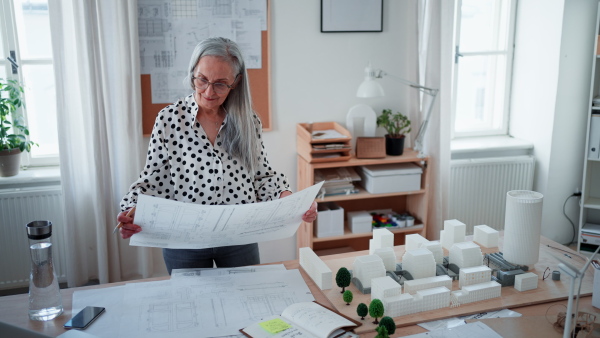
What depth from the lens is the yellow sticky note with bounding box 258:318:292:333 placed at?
155 centimetres

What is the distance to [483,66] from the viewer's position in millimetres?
4195

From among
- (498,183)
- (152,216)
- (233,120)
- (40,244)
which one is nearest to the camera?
(40,244)

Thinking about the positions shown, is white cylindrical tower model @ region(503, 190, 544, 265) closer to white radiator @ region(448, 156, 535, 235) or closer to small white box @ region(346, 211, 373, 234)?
small white box @ region(346, 211, 373, 234)

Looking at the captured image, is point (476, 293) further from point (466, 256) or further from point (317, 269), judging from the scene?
point (317, 269)

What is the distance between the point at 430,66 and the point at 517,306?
85.5 inches

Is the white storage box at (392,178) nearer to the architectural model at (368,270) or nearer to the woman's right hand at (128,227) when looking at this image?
the architectural model at (368,270)

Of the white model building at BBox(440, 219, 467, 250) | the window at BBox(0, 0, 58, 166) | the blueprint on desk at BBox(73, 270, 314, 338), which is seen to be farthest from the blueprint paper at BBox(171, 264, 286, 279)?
the window at BBox(0, 0, 58, 166)

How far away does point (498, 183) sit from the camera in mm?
4105

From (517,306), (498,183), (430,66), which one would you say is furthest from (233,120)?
(498,183)

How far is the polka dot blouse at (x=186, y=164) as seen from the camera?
77.8 inches

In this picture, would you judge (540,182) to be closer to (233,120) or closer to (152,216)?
(233,120)

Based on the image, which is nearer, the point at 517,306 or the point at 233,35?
the point at 517,306

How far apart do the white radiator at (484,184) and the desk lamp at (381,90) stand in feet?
1.98

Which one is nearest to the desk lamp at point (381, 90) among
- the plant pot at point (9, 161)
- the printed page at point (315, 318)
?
the printed page at point (315, 318)
